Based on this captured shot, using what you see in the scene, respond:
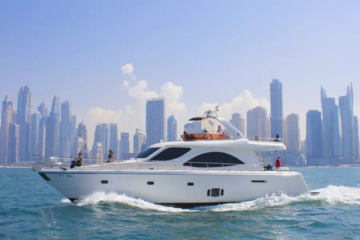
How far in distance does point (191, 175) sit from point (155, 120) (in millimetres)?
162401

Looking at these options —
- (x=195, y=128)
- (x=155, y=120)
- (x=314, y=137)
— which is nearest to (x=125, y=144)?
(x=155, y=120)

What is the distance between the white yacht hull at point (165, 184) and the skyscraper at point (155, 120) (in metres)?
152

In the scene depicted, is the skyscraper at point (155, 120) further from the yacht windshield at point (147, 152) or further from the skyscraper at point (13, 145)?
the yacht windshield at point (147, 152)

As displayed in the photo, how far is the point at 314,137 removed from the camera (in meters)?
177

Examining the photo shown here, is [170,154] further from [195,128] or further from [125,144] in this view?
[125,144]

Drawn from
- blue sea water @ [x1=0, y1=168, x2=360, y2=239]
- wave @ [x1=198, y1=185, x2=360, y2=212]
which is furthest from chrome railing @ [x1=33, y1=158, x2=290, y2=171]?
wave @ [x1=198, y1=185, x2=360, y2=212]

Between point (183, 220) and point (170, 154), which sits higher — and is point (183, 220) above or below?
below

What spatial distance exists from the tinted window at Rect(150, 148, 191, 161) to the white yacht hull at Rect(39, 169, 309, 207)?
0.90 meters

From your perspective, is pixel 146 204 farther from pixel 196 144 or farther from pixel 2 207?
pixel 2 207

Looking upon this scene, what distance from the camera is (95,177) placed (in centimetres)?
1298

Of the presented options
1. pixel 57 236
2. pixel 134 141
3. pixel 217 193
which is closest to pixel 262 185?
pixel 217 193

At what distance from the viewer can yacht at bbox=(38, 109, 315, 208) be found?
13039 millimetres

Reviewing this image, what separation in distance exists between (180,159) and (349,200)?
7.87 m

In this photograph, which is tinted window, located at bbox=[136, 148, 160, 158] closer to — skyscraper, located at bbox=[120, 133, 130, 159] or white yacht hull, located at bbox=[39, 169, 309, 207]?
white yacht hull, located at bbox=[39, 169, 309, 207]
